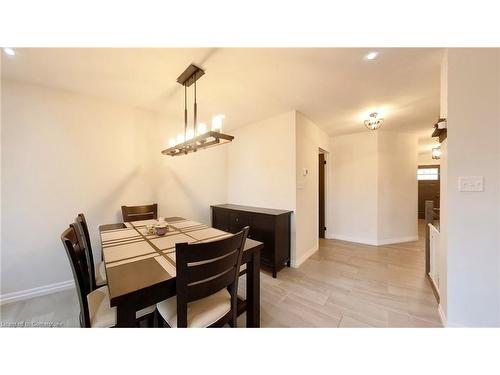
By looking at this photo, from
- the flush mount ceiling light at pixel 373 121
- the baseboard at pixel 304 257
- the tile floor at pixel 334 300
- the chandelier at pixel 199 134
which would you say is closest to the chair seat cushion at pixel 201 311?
the tile floor at pixel 334 300

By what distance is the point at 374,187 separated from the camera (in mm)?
3900

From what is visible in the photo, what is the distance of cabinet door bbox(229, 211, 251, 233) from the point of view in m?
2.93

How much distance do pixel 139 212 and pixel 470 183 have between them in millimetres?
3553

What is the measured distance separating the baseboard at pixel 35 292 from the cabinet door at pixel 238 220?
2178mm

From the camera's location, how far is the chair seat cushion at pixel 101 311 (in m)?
1.09

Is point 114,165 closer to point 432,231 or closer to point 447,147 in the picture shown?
point 447,147

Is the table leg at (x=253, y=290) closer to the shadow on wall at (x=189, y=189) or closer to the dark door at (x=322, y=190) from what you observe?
the shadow on wall at (x=189, y=189)

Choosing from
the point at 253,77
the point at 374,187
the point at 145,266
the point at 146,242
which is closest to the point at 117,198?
the point at 146,242

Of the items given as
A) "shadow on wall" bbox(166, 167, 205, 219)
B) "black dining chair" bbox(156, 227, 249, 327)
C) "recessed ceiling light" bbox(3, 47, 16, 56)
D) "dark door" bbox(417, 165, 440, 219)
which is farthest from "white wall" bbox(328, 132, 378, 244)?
"recessed ceiling light" bbox(3, 47, 16, 56)

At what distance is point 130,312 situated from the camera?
2.92 ft

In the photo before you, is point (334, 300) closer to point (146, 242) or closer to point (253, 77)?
point (146, 242)
